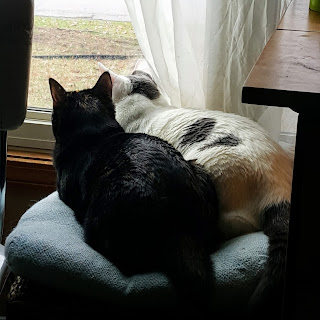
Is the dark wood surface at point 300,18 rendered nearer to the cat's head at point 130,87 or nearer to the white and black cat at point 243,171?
the white and black cat at point 243,171

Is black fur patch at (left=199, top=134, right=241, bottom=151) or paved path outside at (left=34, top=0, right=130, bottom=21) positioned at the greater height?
paved path outside at (left=34, top=0, right=130, bottom=21)

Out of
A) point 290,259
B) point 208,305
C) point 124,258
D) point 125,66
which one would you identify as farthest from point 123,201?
point 125,66

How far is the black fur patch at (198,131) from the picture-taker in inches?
56.9

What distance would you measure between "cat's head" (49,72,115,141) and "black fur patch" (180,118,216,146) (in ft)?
0.56

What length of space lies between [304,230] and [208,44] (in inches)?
30.3

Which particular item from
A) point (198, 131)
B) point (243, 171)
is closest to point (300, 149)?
point (243, 171)

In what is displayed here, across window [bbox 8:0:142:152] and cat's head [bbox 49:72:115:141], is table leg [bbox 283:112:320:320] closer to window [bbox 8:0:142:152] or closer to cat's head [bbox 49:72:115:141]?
cat's head [bbox 49:72:115:141]

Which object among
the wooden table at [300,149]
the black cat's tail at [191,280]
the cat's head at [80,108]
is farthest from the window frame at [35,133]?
the wooden table at [300,149]

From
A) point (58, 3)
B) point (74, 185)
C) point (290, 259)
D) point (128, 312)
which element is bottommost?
point (128, 312)

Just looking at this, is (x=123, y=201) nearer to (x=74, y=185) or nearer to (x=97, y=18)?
(x=74, y=185)

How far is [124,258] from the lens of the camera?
1.23 meters

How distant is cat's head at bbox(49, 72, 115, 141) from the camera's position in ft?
4.88

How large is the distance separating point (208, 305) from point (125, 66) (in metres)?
0.91

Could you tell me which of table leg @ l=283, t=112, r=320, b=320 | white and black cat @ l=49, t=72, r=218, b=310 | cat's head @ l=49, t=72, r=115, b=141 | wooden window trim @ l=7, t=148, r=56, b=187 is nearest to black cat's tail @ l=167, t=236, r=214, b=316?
white and black cat @ l=49, t=72, r=218, b=310
